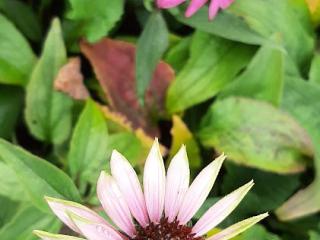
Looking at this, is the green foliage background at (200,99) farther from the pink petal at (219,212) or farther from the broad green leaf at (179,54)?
the pink petal at (219,212)

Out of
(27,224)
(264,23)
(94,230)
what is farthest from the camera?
(264,23)

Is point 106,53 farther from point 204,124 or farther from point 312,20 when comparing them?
point 312,20

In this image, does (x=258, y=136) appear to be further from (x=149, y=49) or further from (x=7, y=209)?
(x=7, y=209)

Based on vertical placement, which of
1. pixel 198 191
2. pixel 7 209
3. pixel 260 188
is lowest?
pixel 260 188

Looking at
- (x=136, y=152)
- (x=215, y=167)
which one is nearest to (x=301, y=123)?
(x=136, y=152)

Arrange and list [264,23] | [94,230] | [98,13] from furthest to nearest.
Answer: [264,23] → [98,13] → [94,230]

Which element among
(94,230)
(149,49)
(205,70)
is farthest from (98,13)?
(94,230)

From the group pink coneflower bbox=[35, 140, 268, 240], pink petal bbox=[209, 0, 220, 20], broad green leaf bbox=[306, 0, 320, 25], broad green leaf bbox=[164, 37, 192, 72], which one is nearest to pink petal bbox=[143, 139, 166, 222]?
pink coneflower bbox=[35, 140, 268, 240]

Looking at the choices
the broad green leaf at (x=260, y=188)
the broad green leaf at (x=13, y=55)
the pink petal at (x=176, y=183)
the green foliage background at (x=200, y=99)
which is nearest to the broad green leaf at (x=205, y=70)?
the green foliage background at (x=200, y=99)

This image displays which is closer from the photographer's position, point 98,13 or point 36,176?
point 36,176
